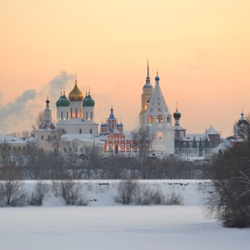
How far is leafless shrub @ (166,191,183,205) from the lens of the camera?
46.1 m

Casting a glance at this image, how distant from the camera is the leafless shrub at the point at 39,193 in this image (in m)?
45.2

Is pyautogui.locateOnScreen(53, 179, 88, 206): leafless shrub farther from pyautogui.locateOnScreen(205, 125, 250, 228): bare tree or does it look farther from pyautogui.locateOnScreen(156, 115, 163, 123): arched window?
pyautogui.locateOnScreen(156, 115, 163, 123): arched window

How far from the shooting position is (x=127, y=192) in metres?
46.4

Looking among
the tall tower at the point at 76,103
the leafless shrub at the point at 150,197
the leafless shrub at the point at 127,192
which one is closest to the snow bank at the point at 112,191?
the leafless shrub at the point at 127,192

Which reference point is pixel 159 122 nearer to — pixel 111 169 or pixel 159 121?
pixel 159 121

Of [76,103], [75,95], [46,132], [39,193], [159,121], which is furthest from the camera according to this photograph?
[76,103]

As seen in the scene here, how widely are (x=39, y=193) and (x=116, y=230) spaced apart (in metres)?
15.7

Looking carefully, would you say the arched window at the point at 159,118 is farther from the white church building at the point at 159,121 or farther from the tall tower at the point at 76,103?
the tall tower at the point at 76,103

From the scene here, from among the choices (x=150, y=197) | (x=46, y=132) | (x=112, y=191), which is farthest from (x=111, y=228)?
(x=46, y=132)

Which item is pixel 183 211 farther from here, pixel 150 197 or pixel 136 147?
pixel 136 147

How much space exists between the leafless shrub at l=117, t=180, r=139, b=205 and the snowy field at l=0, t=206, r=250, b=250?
Answer: 5333 millimetres

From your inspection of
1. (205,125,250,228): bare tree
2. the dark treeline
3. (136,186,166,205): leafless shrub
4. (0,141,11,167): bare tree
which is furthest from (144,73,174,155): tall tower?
(205,125,250,228): bare tree

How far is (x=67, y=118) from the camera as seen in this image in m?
117

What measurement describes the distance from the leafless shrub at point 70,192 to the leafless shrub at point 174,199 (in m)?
3.94
